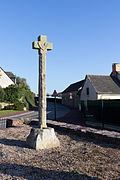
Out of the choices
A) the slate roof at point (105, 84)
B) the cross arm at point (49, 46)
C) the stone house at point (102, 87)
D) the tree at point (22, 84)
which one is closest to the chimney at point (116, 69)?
the stone house at point (102, 87)

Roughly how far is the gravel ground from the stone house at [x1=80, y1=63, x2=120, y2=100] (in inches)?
807

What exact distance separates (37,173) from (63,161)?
0.91m

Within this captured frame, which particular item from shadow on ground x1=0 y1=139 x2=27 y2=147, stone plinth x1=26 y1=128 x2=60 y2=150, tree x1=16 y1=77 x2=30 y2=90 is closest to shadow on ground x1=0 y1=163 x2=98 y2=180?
stone plinth x1=26 y1=128 x2=60 y2=150

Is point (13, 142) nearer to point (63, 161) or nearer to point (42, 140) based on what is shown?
point (42, 140)

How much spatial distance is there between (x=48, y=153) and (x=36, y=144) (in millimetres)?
585

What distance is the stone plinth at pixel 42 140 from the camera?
5766mm

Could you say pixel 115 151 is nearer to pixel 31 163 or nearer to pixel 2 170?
pixel 31 163

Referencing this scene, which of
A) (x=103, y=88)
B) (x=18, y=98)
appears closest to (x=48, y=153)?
(x=103, y=88)

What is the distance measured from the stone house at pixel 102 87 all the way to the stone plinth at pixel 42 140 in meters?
20.5

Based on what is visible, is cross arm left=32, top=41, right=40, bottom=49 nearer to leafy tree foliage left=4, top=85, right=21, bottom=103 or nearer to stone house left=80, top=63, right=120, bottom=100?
stone house left=80, top=63, right=120, bottom=100

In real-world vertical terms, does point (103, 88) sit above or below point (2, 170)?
above

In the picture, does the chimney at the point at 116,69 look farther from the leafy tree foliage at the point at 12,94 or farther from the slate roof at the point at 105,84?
the leafy tree foliage at the point at 12,94

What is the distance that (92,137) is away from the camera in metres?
6.80

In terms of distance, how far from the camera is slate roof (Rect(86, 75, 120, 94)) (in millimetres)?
26625
